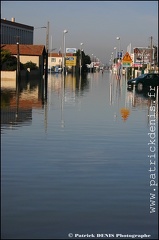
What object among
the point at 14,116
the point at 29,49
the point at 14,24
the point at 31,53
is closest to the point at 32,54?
the point at 31,53

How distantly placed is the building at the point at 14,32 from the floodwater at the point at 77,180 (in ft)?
379

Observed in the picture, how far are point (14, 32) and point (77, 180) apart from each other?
142148 mm

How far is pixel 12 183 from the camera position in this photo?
9.49m

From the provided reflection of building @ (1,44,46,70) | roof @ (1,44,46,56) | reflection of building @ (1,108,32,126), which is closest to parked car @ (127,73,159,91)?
reflection of building @ (1,108,32,126)

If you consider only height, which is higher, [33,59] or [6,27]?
[6,27]

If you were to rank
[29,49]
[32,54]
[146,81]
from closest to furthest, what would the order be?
1. [146,81]
2. [32,54]
3. [29,49]

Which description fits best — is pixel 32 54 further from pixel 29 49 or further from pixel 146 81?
pixel 146 81

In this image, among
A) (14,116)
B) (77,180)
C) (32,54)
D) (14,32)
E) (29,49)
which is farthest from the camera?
(14,32)

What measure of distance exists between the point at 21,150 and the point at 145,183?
13.4 feet

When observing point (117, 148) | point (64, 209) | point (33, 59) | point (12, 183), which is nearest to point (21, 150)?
point (117, 148)

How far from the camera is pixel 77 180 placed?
10.0m

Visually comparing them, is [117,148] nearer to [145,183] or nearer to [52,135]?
[52,135]

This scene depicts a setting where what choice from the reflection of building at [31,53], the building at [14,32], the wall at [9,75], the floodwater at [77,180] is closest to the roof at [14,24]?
the building at [14,32]

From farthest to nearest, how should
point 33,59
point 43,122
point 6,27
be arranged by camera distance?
1. point 6,27
2. point 33,59
3. point 43,122
